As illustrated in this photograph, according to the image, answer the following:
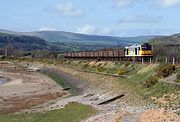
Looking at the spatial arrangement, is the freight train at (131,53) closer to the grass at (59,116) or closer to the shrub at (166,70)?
the shrub at (166,70)

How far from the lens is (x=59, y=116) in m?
32.9

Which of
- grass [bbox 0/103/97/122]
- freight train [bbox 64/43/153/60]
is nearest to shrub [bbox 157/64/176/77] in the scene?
grass [bbox 0/103/97/122]

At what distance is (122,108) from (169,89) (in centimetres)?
502

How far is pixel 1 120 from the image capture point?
107ft

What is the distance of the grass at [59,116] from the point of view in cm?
3161

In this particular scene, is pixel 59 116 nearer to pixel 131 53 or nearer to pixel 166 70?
pixel 166 70

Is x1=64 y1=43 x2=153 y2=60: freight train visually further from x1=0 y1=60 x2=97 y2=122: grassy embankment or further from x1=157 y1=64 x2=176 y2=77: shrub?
x1=0 y1=60 x2=97 y2=122: grassy embankment

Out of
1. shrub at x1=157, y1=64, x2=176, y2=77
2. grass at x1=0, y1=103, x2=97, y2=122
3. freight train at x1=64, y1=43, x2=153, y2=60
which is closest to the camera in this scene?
grass at x1=0, y1=103, x2=97, y2=122

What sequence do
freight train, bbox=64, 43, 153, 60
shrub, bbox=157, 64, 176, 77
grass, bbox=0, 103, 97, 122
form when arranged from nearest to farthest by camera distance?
grass, bbox=0, 103, 97, 122 < shrub, bbox=157, 64, 176, 77 < freight train, bbox=64, 43, 153, 60

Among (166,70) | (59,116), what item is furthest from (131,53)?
(59,116)

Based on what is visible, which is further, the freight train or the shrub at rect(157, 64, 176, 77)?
the freight train

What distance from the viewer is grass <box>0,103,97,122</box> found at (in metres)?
31.6

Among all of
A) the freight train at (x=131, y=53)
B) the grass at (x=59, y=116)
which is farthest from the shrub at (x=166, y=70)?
the freight train at (x=131, y=53)

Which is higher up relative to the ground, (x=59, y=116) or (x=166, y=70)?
(x=166, y=70)
